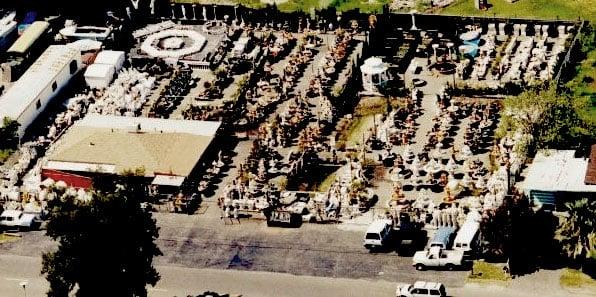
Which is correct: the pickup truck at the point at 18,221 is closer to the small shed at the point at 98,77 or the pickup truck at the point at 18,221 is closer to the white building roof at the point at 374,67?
the small shed at the point at 98,77

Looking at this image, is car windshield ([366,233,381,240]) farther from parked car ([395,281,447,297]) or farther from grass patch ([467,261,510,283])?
grass patch ([467,261,510,283])

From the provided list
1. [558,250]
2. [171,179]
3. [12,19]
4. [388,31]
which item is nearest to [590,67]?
[388,31]

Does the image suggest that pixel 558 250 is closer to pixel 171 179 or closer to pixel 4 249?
pixel 171 179

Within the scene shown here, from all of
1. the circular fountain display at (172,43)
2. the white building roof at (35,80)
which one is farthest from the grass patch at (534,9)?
the white building roof at (35,80)

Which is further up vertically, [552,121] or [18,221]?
[552,121]

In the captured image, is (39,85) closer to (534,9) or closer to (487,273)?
(487,273)

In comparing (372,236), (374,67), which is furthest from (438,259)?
(374,67)
